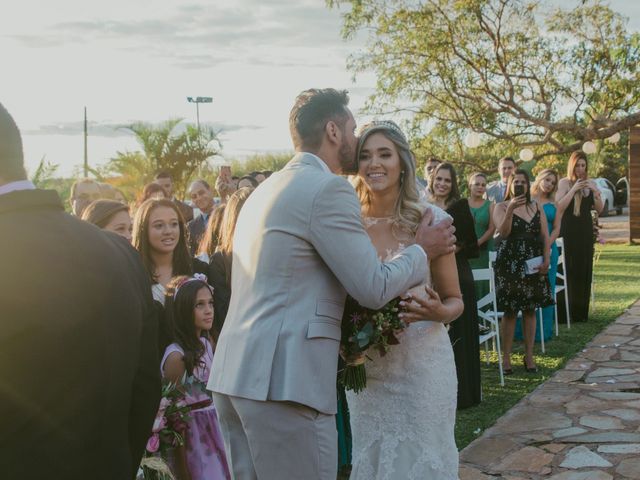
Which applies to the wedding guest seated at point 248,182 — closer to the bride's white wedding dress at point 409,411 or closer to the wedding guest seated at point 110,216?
the wedding guest seated at point 110,216

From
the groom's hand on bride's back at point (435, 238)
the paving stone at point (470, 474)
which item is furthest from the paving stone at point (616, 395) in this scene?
the groom's hand on bride's back at point (435, 238)

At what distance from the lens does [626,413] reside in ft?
23.4

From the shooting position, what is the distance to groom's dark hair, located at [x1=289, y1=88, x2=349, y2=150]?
10.2 ft

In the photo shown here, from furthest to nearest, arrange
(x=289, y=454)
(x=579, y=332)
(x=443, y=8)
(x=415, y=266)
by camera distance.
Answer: (x=443, y=8) < (x=579, y=332) < (x=415, y=266) < (x=289, y=454)

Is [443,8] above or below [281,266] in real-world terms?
above

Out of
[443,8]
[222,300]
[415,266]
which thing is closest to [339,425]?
[222,300]

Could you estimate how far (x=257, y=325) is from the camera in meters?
2.93

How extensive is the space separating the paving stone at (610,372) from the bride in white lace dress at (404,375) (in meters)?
5.21

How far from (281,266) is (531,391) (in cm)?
563

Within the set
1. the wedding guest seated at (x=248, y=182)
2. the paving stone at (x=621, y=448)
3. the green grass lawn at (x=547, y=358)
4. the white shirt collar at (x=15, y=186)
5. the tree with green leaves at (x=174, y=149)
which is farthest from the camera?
the tree with green leaves at (x=174, y=149)

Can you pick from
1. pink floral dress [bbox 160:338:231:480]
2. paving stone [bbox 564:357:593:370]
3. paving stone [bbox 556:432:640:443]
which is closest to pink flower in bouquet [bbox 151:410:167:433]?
pink floral dress [bbox 160:338:231:480]

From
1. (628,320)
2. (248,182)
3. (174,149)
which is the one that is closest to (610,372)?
(628,320)

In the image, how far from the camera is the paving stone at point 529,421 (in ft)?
22.1

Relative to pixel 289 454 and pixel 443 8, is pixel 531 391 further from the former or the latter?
pixel 443 8
